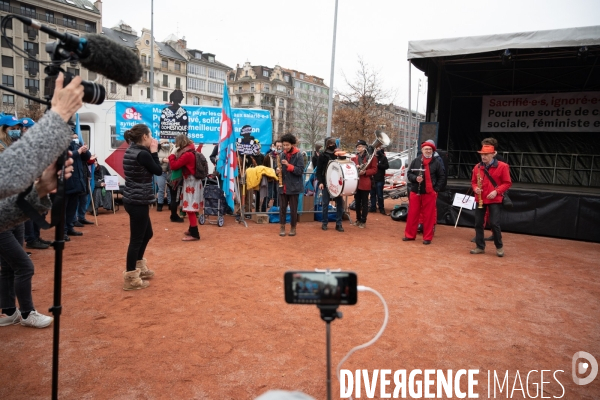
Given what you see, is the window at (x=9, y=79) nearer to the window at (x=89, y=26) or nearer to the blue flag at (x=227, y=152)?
the window at (x=89, y=26)

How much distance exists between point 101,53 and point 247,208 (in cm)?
962

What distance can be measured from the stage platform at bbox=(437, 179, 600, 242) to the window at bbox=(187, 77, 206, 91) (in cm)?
7097

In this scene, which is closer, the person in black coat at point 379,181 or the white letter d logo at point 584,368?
the white letter d logo at point 584,368

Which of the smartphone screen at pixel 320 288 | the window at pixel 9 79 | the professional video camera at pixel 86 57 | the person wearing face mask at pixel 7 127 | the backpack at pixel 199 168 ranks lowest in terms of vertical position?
the smartphone screen at pixel 320 288

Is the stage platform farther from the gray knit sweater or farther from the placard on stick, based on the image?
the gray knit sweater

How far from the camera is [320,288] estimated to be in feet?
5.51

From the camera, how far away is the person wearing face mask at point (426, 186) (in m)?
8.27

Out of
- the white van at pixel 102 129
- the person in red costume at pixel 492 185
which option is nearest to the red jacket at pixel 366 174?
the person in red costume at pixel 492 185

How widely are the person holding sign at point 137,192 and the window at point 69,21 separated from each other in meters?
61.8

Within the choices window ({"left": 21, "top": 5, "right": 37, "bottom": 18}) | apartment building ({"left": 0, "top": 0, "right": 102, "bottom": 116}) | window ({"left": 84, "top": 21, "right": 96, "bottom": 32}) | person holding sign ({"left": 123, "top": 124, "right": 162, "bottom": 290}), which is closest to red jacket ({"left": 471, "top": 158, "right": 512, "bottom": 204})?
person holding sign ({"left": 123, "top": 124, "right": 162, "bottom": 290})

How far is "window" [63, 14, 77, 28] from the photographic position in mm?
55125

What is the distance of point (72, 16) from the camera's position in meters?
55.3

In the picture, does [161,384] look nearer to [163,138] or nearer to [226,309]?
[226,309]

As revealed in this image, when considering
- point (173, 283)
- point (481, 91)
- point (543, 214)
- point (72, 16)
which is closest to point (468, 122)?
point (481, 91)
